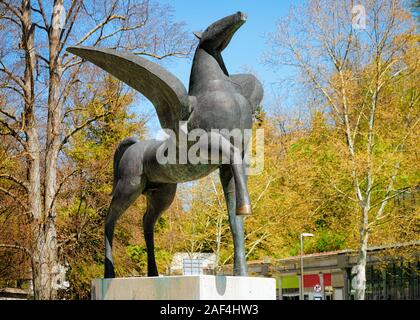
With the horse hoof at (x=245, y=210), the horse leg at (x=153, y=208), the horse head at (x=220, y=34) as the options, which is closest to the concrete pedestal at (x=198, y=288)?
the horse hoof at (x=245, y=210)

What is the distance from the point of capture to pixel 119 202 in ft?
25.3

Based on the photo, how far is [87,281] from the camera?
22.1 meters

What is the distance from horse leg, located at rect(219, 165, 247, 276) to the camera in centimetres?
662

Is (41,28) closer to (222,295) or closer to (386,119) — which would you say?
(386,119)

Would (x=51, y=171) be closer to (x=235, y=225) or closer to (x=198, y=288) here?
(x=235, y=225)

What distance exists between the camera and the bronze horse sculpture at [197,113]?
6.75 metres

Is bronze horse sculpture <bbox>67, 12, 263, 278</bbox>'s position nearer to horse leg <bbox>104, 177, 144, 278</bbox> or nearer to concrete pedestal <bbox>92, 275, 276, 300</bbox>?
horse leg <bbox>104, 177, 144, 278</bbox>

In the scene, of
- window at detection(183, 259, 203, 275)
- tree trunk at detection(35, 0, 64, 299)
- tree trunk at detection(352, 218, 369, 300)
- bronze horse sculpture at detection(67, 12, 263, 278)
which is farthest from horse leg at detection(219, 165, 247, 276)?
tree trunk at detection(352, 218, 369, 300)

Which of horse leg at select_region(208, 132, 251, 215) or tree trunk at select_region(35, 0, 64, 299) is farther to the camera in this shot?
tree trunk at select_region(35, 0, 64, 299)

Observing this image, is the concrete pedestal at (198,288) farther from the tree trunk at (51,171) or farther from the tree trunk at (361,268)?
the tree trunk at (361,268)

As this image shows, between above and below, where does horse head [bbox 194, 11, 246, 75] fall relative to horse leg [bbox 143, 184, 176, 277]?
above

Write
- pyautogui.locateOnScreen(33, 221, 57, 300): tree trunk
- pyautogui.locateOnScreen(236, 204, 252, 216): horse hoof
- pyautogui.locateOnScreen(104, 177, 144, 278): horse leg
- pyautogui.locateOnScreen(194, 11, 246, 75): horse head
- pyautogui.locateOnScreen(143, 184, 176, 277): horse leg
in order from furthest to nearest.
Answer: pyautogui.locateOnScreen(33, 221, 57, 300): tree trunk → pyautogui.locateOnScreen(143, 184, 176, 277): horse leg → pyautogui.locateOnScreen(104, 177, 144, 278): horse leg → pyautogui.locateOnScreen(194, 11, 246, 75): horse head → pyautogui.locateOnScreen(236, 204, 252, 216): horse hoof

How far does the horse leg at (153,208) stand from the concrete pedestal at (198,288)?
919mm

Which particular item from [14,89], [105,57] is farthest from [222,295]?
[14,89]
